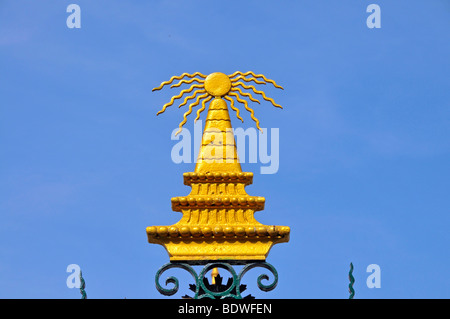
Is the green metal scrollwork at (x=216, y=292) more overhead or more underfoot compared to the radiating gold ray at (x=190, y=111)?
more underfoot

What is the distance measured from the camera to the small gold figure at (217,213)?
19.8 metres

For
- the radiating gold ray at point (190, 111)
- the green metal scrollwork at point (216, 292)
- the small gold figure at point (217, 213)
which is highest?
the radiating gold ray at point (190, 111)

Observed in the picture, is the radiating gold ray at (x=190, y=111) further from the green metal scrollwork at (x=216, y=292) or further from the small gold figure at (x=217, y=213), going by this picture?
the green metal scrollwork at (x=216, y=292)

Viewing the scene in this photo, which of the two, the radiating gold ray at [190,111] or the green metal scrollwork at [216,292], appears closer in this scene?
the green metal scrollwork at [216,292]

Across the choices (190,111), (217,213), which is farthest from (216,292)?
(190,111)

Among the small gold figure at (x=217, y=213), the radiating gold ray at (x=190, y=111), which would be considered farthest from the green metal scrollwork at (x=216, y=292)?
the radiating gold ray at (x=190, y=111)

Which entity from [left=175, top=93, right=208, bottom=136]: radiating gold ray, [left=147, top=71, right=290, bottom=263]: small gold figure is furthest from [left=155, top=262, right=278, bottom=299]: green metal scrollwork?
[left=175, top=93, right=208, bottom=136]: radiating gold ray

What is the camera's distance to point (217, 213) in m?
20.2

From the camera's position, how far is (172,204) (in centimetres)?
2016

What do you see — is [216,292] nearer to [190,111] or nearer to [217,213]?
[217,213]
